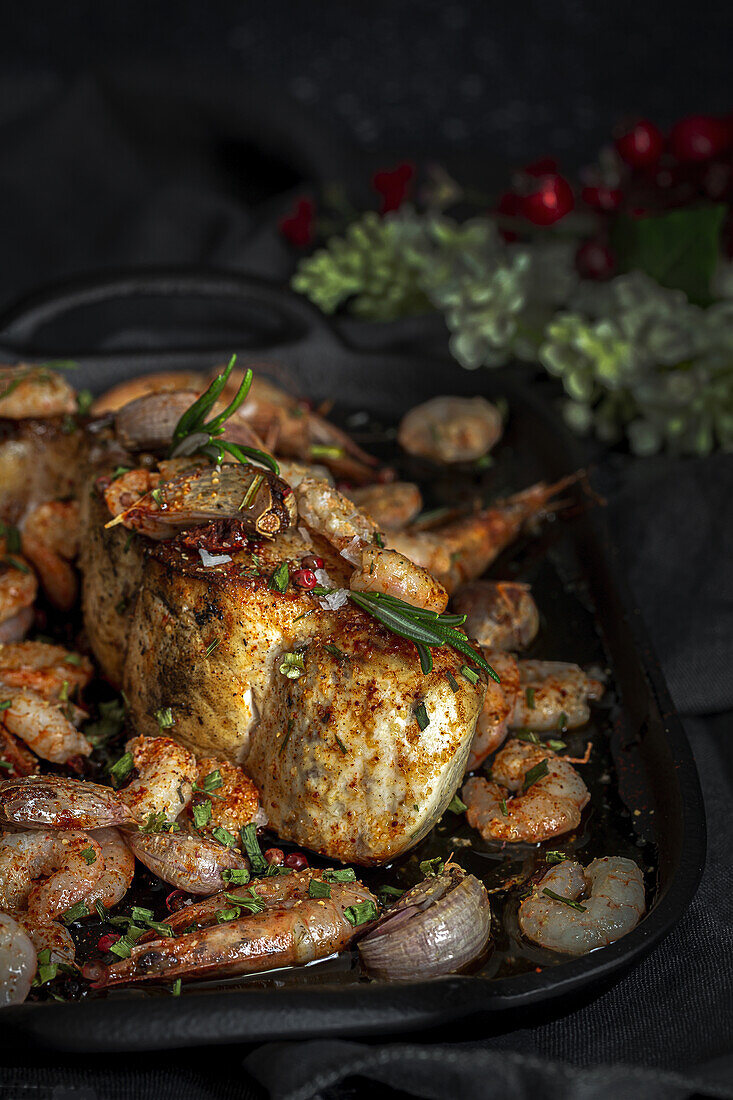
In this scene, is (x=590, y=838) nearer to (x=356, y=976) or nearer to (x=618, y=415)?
(x=356, y=976)

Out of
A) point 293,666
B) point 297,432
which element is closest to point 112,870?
point 293,666

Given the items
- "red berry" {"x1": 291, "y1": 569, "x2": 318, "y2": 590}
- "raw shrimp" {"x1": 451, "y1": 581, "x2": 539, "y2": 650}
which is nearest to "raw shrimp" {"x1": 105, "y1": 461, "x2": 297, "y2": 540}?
"red berry" {"x1": 291, "y1": 569, "x2": 318, "y2": 590}

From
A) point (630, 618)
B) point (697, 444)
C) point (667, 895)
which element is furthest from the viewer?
point (697, 444)

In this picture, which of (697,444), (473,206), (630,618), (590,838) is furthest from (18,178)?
(590,838)

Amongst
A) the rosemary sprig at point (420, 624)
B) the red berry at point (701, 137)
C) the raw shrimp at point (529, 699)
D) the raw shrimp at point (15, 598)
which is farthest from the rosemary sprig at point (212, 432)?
the red berry at point (701, 137)

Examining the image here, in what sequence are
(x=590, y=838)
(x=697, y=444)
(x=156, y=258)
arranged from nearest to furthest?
(x=590, y=838), (x=697, y=444), (x=156, y=258)

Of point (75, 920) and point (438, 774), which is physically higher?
point (438, 774)

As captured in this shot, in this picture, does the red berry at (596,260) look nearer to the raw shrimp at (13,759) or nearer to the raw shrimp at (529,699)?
the raw shrimp at (529,699)

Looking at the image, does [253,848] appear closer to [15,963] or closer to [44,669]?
[15,963]
